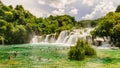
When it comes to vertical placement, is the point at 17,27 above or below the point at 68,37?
above

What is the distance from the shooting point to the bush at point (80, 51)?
3309 centimetres

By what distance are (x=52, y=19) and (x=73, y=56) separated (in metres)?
93.4

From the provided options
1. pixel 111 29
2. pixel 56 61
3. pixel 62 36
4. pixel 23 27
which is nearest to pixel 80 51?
pixel 56 61

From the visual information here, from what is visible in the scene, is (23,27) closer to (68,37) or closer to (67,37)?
(67,37)

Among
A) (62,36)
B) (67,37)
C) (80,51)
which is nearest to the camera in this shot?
(80,51)

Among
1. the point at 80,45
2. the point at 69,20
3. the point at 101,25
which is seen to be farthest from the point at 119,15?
the point at 69,20

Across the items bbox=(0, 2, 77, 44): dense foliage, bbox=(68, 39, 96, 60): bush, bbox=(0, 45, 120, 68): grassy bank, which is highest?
bbox=(0, 2, 77, 44): dense foliage

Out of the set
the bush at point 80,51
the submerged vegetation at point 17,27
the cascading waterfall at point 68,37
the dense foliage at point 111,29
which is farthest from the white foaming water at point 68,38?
the bush at point 80,51

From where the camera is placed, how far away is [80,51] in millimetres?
33594

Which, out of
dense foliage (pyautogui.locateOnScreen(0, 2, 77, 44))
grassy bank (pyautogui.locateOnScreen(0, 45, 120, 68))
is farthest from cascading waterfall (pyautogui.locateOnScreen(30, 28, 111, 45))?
grassy bank (pyautogui.locateOnScreen(0, 45, 120, 68))

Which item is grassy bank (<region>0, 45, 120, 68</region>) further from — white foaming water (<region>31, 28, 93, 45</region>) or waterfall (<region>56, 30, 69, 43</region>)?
waterfall (<region>56, 30, 69, 43</region>)

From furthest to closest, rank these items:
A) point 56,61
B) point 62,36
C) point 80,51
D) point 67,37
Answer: point 62,36 → point 67,37 → point 80,51 → point 56,61

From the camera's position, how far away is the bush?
33094 mm

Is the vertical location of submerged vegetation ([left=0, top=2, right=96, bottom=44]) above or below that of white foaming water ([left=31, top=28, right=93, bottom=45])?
above
